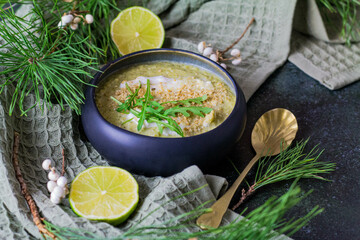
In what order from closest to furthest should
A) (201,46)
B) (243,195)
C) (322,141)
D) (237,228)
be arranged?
1. (237,228)
2. (243,195)
3. (322,141)
4. (201,46)

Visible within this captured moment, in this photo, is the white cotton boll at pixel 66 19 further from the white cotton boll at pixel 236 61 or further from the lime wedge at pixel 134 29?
the white cotton boll at pixel 236 61

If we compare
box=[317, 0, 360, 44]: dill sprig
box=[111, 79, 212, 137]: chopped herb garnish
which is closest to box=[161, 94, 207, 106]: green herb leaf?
box=[111, 79, 212, 137]: chopped herb garnish

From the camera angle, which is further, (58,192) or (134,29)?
(134,29)

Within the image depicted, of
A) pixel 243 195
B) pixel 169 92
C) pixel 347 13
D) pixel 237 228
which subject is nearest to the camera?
pixel 237 228

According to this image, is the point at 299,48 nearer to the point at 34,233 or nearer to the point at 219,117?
the point at 219,117

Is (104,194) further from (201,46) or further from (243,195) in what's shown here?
(201,46)

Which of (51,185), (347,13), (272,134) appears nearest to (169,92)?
(272,134)

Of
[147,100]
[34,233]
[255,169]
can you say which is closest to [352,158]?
[255,169]

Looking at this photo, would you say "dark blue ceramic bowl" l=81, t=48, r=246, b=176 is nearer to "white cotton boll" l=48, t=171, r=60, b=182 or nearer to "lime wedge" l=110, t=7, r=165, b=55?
"white cotton boll" l=48, t=171, r=60, b=182
